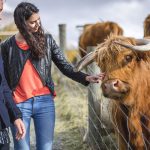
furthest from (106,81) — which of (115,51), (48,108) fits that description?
(48,108)

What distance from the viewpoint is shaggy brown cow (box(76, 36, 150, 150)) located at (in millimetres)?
5121

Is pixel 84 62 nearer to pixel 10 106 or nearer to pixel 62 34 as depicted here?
pixel 10 106

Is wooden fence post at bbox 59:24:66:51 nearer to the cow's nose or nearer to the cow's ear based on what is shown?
the cow's ear

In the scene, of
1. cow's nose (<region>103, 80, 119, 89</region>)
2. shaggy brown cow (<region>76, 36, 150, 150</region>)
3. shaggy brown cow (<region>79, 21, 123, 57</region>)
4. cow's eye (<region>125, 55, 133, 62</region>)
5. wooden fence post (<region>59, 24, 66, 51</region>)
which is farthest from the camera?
shaggy brown cow (<region>79, 21, 123, 57</region>)

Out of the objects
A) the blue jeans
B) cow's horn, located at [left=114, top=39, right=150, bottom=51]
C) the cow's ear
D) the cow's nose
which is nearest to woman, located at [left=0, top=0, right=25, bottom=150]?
the blue jeans

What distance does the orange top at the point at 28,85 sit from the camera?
5309 mm

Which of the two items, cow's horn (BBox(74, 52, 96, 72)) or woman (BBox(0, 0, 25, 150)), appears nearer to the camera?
woman (BBox(0, 0, 25, 150))

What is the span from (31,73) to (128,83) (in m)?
0.96

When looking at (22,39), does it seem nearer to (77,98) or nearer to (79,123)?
(79,123)

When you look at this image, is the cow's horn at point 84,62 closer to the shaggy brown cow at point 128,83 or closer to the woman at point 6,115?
the shaggy brown cow at point 128,83

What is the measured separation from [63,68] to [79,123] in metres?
3.61

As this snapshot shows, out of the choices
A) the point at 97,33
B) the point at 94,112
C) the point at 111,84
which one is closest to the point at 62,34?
the point at 97,33

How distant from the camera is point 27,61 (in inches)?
209

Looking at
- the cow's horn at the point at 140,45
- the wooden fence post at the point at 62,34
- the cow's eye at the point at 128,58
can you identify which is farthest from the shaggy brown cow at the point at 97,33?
the cow's eye at the point at 128,58
